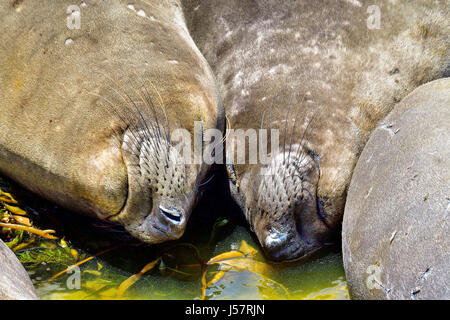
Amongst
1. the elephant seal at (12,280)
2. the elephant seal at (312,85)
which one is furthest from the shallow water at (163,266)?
the elephant seal at (12,280)

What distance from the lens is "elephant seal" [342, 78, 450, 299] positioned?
8.79 feet

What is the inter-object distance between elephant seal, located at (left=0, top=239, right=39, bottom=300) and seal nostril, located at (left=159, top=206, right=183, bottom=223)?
0.67 m

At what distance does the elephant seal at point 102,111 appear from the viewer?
3275mm

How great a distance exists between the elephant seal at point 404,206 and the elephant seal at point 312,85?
145 mm

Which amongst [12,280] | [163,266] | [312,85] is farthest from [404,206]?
[12,280]

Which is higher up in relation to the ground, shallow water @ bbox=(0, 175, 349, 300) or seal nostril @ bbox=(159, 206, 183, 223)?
seal nostril @ bbox=(159, 206, 183, 223)

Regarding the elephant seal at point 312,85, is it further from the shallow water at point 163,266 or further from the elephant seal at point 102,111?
the elephant seal at point 102,111

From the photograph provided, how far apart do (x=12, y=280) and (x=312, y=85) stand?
1701 millimetres

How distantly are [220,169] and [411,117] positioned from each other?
3.40 feet

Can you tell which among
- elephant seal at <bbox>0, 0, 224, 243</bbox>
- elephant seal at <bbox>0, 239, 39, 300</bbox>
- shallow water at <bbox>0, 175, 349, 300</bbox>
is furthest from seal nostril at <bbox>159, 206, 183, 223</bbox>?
elephant seal at <bbox>0, 239, 39, 300</bbox>

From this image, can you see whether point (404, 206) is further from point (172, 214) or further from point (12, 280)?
point (12, 280)

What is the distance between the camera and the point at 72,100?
3.31 metres

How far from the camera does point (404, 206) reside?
115 inches

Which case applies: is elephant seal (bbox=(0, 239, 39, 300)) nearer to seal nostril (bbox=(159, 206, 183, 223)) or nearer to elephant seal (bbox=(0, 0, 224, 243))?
elephant seal (bbox=(0, 0, 224, 243))
